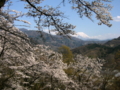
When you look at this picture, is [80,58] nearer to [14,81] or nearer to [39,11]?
[14,81]

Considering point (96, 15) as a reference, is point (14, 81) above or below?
below

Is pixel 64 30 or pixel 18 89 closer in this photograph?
pixel 64 30

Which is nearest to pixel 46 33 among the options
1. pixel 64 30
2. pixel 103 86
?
→ pixel 64 30

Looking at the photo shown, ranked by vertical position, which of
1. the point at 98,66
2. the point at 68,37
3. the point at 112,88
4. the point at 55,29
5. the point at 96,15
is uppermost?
the point at 96,15

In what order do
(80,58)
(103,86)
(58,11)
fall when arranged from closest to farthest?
(58,11)
(103,86)
(80,58)

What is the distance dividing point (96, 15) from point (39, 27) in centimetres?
160

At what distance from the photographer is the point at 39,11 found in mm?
3289

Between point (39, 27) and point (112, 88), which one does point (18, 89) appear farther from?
point (112, 88)

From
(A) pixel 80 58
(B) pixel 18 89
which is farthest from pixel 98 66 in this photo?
(B) pixel 18 89

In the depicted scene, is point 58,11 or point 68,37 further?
point 68,37

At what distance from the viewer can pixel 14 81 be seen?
7961mm

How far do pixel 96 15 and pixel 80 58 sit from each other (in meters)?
17.4

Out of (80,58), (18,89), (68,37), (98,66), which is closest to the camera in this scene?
(68,37)

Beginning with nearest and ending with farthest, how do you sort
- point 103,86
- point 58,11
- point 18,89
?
point 58,11, point 18,89, point 103,86
